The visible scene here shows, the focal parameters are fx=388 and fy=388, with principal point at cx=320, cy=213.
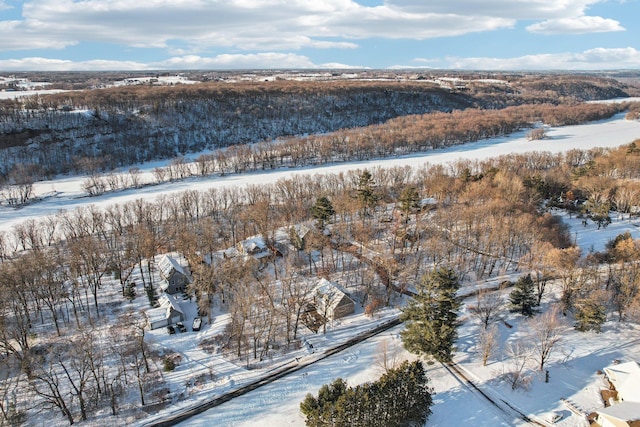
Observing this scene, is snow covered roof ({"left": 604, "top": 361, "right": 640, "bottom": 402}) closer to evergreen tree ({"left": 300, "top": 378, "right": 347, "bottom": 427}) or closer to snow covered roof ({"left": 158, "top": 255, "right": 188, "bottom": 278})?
evergreen tree ({"left": 300, "top": 378, "right": 347, "bottom": 427})

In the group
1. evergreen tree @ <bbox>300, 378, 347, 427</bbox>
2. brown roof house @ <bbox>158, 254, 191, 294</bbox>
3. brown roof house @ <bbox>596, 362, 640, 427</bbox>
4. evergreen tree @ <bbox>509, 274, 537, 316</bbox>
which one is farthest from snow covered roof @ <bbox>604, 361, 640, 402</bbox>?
brown roof house @ <bbox>158, 254, 191, 294</bbox>

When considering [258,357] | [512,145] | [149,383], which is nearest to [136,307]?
[149,383]

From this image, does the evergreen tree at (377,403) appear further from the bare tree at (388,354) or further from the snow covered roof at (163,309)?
the snow covered roof at (163,309)

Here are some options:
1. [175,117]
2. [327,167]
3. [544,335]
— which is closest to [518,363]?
[544,335]

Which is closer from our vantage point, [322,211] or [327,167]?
[322,211]

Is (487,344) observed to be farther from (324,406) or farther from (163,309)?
(163,309)

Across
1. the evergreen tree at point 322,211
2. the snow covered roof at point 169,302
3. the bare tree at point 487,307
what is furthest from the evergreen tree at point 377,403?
the evergreen tree at point 322,211

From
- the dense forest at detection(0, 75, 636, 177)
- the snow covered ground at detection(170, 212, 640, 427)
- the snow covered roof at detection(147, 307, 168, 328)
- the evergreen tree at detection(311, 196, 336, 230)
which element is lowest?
the snow covered ground at detection(170, 212, 640, 427)
